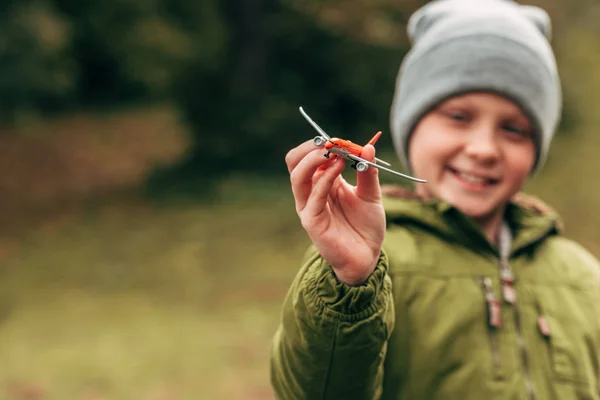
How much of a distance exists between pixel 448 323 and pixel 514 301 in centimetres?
23

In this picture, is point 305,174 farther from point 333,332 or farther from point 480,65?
point 480,65

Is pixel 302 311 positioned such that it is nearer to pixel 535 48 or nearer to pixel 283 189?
pixel 535 48

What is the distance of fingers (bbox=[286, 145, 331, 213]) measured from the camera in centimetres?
143

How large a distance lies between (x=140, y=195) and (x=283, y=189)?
1763 millimetres

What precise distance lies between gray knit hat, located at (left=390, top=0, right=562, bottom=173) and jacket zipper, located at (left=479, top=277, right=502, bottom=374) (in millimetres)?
525

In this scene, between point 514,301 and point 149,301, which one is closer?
point 514,301

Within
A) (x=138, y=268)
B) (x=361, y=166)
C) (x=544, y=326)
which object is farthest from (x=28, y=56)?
(x=361, y=166)

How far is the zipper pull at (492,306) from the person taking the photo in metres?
2.04

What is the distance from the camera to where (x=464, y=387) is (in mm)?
1967

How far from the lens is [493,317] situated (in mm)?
2045

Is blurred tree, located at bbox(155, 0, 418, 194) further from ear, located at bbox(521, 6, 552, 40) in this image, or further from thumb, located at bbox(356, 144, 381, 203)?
thumb, located at bbox(356, 144, 381, 203)

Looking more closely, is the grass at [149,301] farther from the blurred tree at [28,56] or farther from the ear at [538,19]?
the ear at [538,19]

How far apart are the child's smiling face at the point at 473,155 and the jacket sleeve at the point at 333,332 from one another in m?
0.63

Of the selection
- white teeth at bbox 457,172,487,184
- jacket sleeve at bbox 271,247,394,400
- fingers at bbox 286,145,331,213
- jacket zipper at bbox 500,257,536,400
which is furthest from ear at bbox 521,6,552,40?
fingers at bbox 286,145,331,213
